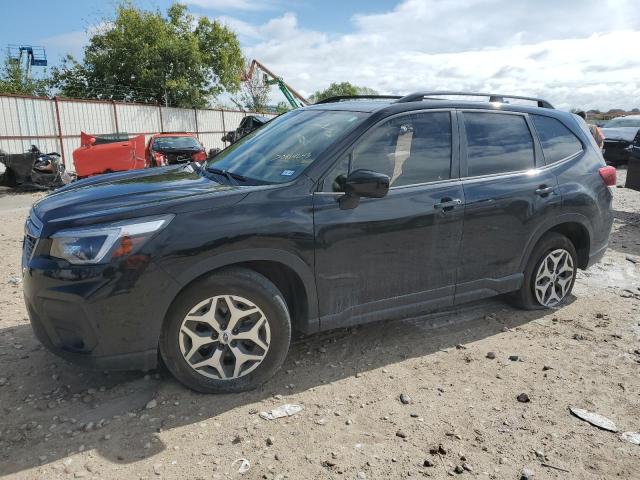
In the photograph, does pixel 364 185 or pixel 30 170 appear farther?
pixel 30 170

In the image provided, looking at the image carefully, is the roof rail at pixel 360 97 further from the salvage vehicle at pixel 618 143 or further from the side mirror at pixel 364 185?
the salvage vehicle at pixel 618 143

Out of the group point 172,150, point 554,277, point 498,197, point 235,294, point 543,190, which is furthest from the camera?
point 172,150

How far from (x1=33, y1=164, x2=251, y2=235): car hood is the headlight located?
0.06 metres

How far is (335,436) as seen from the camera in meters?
2.91

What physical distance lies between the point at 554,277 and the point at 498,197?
1.21 metres

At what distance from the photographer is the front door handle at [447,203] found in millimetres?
3740

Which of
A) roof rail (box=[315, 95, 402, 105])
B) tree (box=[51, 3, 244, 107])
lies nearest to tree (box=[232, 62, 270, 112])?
tree (box=[51, 3, 244, 107])

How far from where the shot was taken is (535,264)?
4520 millimetres

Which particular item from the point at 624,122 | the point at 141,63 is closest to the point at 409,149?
the point at 624,122

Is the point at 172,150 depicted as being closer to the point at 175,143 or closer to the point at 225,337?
the point at 175,143

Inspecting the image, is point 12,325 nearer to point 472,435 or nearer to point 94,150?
point 472,435

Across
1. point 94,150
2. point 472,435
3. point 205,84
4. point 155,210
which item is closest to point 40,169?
point 94,150

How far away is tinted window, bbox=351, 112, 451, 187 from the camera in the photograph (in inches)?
141

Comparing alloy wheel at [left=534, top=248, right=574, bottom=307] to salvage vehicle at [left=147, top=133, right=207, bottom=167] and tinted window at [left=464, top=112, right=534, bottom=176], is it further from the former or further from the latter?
salvage vehicle at [left=147, top=133, right=207, bottom=167]
